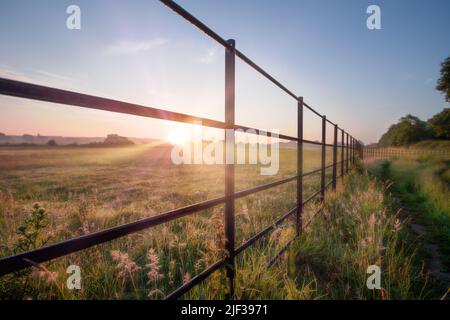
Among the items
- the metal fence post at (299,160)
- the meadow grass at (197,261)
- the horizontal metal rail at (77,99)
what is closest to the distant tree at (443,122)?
the meadow grass at (197,261)

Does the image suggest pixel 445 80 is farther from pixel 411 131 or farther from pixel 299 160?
pixel 411 131

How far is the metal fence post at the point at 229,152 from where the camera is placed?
155cm

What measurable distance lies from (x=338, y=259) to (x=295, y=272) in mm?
515

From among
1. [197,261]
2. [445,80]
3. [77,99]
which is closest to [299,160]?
[197,261]

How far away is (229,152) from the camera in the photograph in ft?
5.19

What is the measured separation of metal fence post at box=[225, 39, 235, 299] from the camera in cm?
155

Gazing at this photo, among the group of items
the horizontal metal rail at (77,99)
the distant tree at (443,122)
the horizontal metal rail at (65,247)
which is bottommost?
the horizontal metal rail at (65,247)

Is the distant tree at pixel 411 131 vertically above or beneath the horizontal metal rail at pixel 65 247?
above

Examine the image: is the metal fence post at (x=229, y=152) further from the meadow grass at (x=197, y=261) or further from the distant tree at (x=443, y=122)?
the distant tree at (x=443, y=122)

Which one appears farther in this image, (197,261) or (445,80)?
(445,80)

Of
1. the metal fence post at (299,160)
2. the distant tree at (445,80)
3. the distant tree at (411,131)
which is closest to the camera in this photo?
the metal fence post at (299,160)

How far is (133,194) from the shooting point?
231 inches

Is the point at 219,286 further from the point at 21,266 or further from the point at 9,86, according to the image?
the point at 9,86
